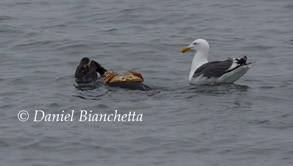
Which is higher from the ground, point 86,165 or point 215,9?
point 215,9

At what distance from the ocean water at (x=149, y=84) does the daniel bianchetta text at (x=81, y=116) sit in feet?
0.45

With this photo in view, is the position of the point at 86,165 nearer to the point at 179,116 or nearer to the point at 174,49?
the point at 179,116

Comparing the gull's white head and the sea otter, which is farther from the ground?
the gull's white head

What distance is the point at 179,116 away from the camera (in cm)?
1173

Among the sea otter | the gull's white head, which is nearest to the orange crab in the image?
the sea otter

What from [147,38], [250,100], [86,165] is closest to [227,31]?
[147,38]

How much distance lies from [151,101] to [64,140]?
2.44m

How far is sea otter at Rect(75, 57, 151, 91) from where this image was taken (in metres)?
13.4

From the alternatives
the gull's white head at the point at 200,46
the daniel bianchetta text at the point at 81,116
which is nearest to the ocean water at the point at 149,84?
the daniel bianchetta text at the point at 81,116

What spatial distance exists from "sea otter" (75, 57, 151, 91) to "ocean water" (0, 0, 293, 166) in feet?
0.60

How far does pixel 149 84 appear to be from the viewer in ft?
46.4

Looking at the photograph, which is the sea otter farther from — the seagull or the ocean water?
the seagull

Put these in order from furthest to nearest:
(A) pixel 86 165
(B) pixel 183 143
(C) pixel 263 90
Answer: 1. (C) pixel 263 90
2. (B) pixel 183 143
3. (A) pixel 86 165

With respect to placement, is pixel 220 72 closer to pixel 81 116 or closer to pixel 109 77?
pixel 109 77
